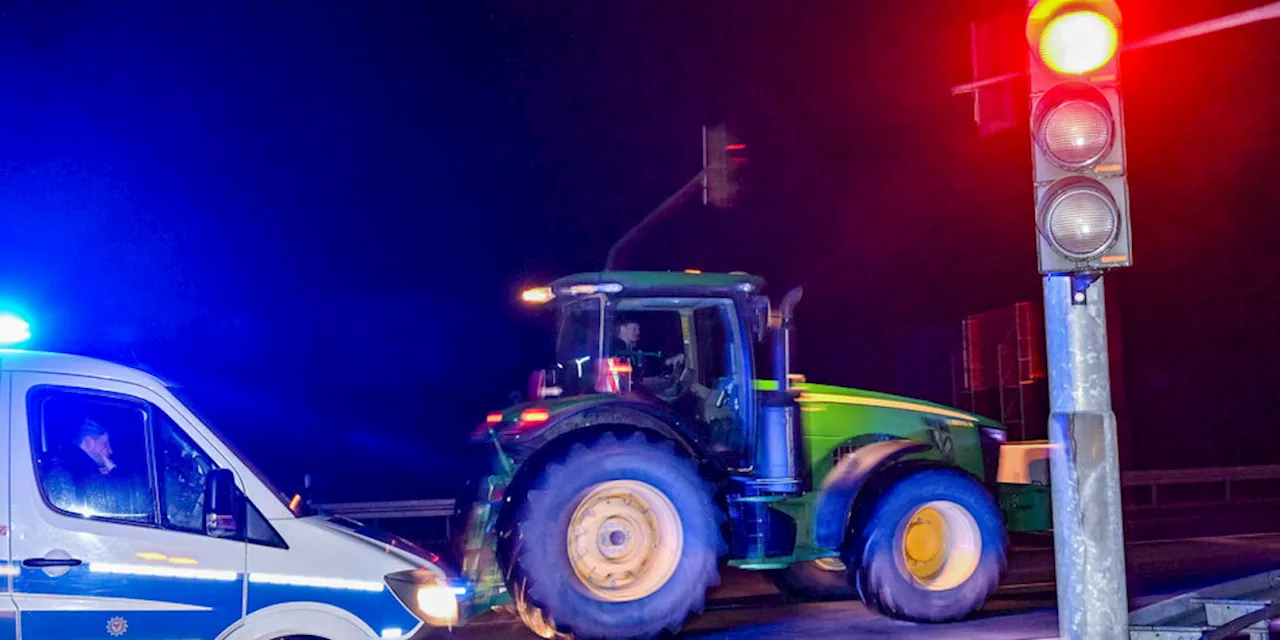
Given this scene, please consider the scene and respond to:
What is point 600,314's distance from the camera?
28.0 ft

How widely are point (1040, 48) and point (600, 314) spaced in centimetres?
419

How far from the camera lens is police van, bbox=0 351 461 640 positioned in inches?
205

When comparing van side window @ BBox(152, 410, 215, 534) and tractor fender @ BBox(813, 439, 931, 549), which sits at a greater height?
van side window @ BBox(152, 410, 215, 534)

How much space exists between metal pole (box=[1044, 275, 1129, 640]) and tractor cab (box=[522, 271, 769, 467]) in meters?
3.53

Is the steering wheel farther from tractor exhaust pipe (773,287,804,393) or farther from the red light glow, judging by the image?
the red light glow

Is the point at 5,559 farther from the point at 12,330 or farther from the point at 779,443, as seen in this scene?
the point at 779,443

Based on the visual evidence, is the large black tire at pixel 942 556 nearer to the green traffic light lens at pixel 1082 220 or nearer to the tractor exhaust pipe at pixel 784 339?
the tractor exhaust pipe at pixel 784 339

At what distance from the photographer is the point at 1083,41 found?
4.97 metres

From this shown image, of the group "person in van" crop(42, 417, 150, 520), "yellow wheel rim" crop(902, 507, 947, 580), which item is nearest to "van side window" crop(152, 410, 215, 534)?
"person in van" crop(42, 417, 150, 520)

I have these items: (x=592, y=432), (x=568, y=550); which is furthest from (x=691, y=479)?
(x=568, y=550)

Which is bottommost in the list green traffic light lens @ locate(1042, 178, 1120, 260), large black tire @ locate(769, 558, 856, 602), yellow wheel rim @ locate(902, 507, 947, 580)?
large black tire @ locate(769, 558, 856, 602)

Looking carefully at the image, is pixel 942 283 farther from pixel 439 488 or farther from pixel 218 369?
pixel 218 369

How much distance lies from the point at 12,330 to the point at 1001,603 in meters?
7.87

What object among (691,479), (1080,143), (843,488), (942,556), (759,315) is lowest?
(942,556)
